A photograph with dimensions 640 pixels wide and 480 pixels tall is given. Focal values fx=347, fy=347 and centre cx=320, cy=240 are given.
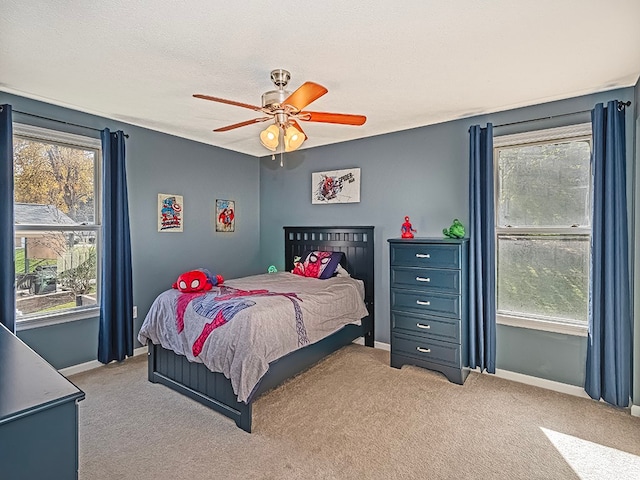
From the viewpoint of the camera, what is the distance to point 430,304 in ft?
11.0

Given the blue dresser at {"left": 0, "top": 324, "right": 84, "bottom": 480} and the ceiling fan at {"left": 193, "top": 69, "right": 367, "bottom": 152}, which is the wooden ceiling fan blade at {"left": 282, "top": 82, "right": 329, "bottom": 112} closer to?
the ceiling fan at {"left": 193, "top": 69, "right": 367, "bottom": 152}

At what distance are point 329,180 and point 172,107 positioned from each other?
2.08 metres

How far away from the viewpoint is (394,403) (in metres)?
2.82

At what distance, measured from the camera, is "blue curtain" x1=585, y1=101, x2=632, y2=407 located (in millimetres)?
2668

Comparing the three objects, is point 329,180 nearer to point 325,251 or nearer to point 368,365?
point 325,251

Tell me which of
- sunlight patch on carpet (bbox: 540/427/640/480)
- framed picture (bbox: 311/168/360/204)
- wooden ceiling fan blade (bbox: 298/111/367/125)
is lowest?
sunlight patch on carpet (bbox: 540/427/640/480)

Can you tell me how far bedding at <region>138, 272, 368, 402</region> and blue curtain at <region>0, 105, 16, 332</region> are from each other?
3.52ft

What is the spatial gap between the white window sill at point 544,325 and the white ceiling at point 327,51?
1.99 m

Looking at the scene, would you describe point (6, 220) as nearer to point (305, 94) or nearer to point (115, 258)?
point (115, 258)

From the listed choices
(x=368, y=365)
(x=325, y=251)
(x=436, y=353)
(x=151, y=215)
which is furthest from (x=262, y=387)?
(x=151, y=215)

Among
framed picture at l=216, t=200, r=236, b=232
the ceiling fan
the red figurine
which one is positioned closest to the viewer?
the ceiling fan

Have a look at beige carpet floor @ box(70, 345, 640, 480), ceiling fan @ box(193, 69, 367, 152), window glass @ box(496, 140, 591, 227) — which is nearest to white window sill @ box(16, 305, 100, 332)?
beige carpet floor @ box(70, 345, 640, 480)

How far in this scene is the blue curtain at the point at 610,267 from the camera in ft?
8.75

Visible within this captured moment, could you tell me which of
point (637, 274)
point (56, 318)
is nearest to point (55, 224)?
point (56, 318)
